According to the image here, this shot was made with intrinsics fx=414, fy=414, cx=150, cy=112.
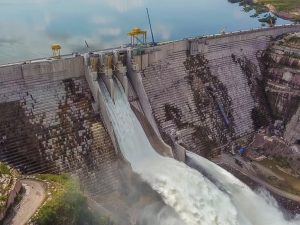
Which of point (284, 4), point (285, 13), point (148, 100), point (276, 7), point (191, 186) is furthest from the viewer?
point (284, 4)

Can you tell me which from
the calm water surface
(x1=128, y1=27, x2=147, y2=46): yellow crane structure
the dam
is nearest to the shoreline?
the calm water surface

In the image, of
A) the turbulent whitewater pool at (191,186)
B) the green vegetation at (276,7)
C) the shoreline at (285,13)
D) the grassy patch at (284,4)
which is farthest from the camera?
the grassy patch at (284,4)

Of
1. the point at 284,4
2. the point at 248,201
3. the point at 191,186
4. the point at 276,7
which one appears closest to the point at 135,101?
the point at 191,186

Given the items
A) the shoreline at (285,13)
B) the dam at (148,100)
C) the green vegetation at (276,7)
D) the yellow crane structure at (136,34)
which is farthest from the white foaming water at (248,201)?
the shoreline at (285,13)

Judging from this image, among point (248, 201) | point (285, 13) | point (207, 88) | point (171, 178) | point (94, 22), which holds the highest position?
point (94, 22)

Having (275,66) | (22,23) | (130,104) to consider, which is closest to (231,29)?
(275,66)

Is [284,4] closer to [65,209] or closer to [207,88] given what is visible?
[207,88]

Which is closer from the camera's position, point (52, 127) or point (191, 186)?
point (191, 186)

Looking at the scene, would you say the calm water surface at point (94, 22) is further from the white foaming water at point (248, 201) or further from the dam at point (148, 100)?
the white foaming water at point (248, 201)
